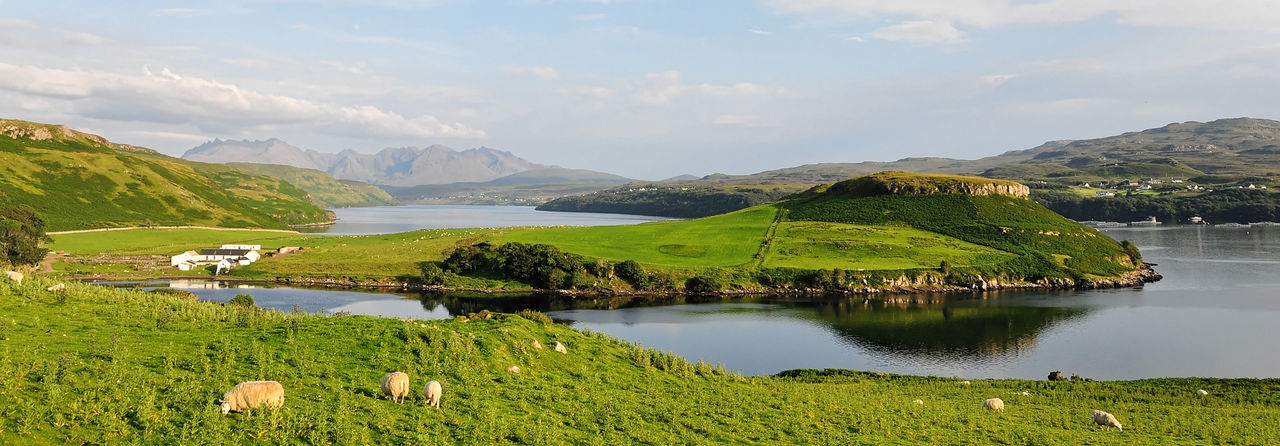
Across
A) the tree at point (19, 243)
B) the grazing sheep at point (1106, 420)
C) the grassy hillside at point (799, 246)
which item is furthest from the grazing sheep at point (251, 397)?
the tree at point (19, 243)

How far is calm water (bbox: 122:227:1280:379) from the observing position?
5634 cm

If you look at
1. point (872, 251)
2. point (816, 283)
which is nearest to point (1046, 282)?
point (872, 251)

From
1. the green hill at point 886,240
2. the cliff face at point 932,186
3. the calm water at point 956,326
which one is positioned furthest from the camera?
the cliff face at point 932,186

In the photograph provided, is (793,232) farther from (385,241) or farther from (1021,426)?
(1021,426)

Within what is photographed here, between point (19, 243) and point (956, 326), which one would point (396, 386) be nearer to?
point (956, 326)

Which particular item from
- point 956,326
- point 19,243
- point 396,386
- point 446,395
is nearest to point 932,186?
point 956,326

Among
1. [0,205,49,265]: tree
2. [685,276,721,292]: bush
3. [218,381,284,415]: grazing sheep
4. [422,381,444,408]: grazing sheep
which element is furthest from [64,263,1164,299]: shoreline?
[218,381,284,415]: grazing sheep

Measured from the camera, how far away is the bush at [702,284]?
97250mm

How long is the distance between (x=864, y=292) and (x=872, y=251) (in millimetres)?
19515

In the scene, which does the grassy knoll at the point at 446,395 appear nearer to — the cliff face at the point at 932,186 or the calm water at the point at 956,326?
the calm water at the point at 956,326

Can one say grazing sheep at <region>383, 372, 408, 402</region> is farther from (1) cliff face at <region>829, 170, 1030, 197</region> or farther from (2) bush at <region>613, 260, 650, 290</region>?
(1) cliff face at <region>829, 170, 1030, 197</region>

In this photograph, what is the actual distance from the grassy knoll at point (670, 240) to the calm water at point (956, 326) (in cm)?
2129

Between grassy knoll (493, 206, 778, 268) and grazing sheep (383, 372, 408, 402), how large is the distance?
86451 millimetres

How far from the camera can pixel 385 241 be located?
132 metres
